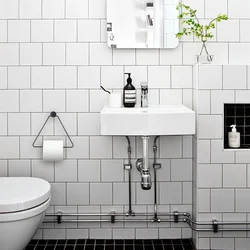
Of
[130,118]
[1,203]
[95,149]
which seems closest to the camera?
[1,203]

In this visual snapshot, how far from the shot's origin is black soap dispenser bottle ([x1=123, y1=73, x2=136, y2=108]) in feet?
9.34

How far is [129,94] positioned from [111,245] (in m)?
1.04

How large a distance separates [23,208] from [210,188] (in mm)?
1222

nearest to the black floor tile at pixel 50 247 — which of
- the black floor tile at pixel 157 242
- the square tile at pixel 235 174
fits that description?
the black floor tile at pixel 157 242

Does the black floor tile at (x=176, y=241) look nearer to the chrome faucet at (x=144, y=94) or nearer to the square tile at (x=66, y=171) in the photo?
the square tile at (x=66, y=171)

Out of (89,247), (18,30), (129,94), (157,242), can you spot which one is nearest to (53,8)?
(18,30)

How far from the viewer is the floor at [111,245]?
285 centimetres

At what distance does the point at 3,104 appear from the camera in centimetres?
294

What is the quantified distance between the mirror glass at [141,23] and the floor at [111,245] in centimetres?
136

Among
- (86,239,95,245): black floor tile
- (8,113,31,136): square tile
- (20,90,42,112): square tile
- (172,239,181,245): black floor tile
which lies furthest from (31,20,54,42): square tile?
(172,239,181,245): black floor tile

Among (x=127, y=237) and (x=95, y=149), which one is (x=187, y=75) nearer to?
(x=95, y=149)

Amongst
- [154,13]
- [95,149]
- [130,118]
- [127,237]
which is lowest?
[127,237]

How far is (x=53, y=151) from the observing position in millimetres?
2846

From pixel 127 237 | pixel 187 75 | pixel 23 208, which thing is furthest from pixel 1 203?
pixel 187 75
